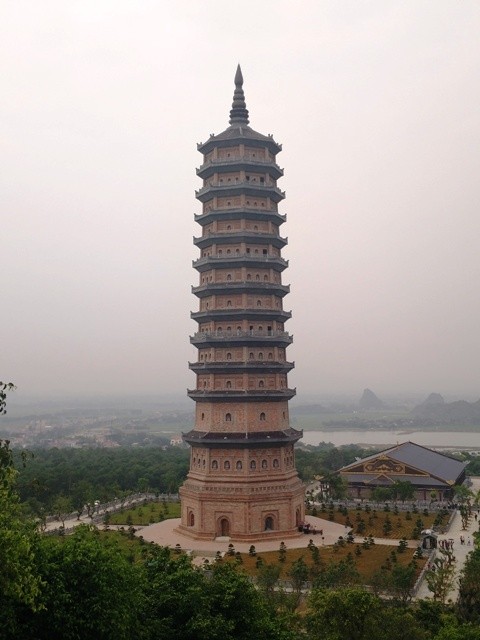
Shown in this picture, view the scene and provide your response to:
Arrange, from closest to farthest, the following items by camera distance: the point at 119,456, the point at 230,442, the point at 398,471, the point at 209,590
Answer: the point at 209,590 < the point at 230,442 < the point at 398,471 < the point at 119,456

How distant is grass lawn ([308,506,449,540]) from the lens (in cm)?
5171

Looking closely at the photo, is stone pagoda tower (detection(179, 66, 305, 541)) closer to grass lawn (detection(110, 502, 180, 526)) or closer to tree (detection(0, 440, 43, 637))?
grass lawn (detection(110, 502, 180, 526))

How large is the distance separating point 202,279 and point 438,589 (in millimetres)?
29938

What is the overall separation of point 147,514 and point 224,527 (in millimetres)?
13938

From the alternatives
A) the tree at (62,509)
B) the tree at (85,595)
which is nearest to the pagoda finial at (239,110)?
the tree at (62,509)

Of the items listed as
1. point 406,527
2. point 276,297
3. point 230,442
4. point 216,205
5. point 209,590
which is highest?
point 216,205

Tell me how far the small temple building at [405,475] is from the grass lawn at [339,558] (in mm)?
25073

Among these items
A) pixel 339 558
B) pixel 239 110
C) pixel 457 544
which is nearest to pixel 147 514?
pixel 339 558

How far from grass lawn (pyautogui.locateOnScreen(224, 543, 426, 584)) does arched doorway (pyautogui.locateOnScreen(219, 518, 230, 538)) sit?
448 cm

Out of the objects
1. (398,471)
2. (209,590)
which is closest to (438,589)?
(209,590)

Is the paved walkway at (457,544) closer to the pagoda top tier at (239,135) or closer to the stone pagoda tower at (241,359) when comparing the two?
the stone pagoda tower at (241,359)

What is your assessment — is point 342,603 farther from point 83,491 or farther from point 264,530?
point 83,491

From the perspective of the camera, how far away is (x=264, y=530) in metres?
49.0

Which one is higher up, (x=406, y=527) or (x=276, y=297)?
(x=276, y=297)
